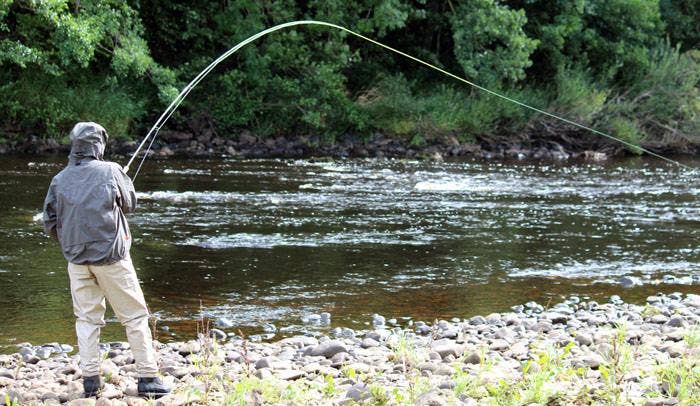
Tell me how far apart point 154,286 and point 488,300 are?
285cm

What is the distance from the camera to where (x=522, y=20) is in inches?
856

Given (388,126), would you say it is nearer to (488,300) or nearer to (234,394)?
(488,300)

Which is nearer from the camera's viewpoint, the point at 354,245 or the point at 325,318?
the point at 325,318

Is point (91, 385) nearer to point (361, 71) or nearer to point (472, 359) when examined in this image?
point (472, 359)

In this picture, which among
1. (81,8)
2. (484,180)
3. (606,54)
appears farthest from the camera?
(606,54)

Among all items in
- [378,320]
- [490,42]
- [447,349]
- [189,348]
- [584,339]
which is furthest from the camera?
[490,42]

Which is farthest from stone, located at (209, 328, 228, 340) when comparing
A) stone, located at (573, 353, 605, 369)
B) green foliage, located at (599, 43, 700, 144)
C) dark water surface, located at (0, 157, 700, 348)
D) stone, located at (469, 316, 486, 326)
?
green foliage, located at (599, 43, 700, 144)

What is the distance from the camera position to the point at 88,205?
4566 mm

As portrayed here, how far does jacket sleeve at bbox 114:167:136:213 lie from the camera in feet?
15.3

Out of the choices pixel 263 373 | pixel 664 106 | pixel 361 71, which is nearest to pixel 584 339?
pixel 263 373

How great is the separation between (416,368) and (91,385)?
1637 mm

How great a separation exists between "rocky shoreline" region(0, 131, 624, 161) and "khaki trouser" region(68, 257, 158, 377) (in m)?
14.8

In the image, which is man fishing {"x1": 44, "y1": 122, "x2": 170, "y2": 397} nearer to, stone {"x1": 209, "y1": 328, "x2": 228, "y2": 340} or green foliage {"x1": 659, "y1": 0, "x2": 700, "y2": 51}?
stone {"x1": 209, "y1": 328, "x2": 228, "y2": 340}

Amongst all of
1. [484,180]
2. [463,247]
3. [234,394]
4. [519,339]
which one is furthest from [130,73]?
[234,394]
